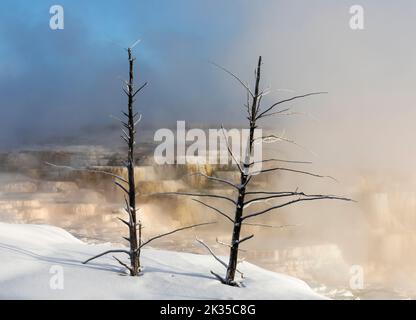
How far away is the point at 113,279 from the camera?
4.02m

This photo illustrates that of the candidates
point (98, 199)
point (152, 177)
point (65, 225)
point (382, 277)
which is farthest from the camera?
point (382, 277)

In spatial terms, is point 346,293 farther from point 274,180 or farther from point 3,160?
point 3,160

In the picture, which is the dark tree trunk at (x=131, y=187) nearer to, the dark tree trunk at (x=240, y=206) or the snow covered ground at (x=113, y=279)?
the snow covered ground at (x=113, y=279)

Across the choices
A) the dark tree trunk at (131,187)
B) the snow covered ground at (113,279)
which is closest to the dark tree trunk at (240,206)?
the snow covered ground at (113,279)

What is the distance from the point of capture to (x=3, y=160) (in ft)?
104

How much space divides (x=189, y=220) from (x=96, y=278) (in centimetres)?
2500

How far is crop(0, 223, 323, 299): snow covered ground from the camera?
3.64m

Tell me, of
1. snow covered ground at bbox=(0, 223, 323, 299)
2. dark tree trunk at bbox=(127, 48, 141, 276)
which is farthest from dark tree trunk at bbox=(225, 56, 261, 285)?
dark tree trunk at bbox=(127, 48, 141, 276)

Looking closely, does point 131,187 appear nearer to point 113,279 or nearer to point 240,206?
point 113,279

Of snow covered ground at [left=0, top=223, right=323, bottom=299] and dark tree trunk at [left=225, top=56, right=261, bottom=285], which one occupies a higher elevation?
dark tree trunk at [left=225, top=56, right=261, bottom=285]

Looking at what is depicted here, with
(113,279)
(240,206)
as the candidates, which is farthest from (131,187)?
(240,206)

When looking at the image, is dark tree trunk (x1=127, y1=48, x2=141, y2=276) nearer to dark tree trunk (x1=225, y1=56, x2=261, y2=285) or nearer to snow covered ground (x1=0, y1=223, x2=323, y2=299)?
snow covered ground (x1=0, y1=223, x2=323, y2=299)

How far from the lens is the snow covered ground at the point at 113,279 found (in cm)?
364
